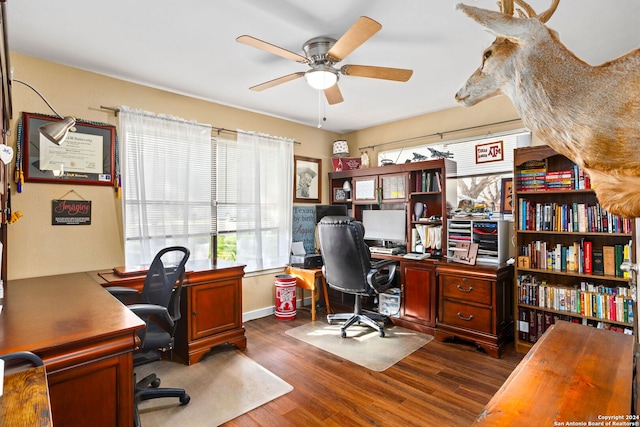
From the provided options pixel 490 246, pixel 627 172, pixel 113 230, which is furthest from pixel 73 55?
pixel 490 246

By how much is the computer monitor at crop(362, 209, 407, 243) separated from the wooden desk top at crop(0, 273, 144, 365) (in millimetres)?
3055

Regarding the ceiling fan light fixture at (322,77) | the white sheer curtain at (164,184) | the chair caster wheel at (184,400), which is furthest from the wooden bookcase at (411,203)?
the chair caster wheel at (184,400)

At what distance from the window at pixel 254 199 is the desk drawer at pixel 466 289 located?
1.94 meters

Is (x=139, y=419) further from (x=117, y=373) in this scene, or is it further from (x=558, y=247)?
(x=558, y=247)

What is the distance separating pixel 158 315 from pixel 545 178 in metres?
3.23

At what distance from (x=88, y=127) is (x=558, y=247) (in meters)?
4.18

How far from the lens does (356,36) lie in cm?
182

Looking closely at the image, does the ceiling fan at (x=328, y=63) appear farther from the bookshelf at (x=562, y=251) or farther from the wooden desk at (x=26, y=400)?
the wooden desk at (x=26, y=400)

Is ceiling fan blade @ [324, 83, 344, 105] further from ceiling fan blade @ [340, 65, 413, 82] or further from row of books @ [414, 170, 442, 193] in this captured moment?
row of books @ [414, 170, 442, 193]

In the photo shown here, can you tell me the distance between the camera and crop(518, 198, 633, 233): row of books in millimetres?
2562

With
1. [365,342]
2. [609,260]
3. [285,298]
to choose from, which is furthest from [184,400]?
[609,260]

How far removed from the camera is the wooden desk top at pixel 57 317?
4.12 feet

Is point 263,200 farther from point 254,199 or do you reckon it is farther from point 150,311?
point 150,311

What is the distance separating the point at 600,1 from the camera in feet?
6.01
